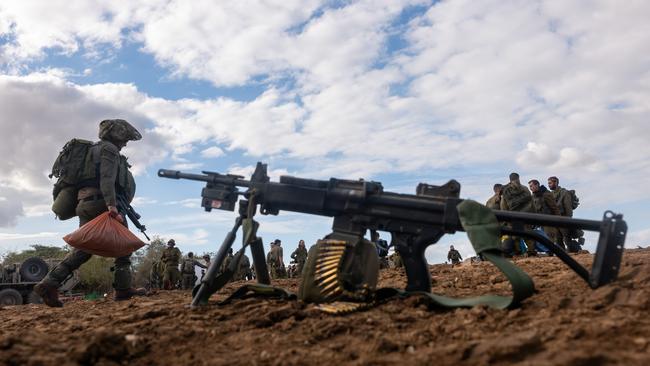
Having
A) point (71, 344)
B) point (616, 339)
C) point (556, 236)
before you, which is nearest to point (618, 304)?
point (616, 339)

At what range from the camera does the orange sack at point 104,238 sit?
680cm

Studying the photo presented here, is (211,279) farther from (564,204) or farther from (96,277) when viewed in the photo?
(96,277)

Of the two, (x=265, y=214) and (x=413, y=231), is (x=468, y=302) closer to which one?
(x=413, y=231)

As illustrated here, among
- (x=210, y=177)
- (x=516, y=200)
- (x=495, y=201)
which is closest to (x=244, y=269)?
(x=495, y=201)

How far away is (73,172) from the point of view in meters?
7.39

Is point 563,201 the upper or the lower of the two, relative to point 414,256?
upper

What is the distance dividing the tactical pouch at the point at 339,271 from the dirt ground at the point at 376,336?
0.22m

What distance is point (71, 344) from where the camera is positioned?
3.53 m

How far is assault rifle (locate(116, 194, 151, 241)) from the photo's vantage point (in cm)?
778

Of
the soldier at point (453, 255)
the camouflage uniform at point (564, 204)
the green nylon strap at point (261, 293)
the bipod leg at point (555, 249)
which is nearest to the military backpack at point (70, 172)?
the green nylon strap at point (261, 293)

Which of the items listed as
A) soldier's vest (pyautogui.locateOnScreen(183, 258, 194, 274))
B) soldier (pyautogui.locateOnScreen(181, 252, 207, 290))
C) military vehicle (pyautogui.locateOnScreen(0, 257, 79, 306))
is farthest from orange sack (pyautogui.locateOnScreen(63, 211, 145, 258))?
soldier's vest (pyautogui.locateOnScreen(183, 258, 194, 274))

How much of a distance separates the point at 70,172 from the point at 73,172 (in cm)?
4

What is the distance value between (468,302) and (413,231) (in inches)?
34.5

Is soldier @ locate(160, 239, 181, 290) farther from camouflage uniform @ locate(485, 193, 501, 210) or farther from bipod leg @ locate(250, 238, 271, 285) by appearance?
bipod leg @ locate(250, 238, 271, 285)
